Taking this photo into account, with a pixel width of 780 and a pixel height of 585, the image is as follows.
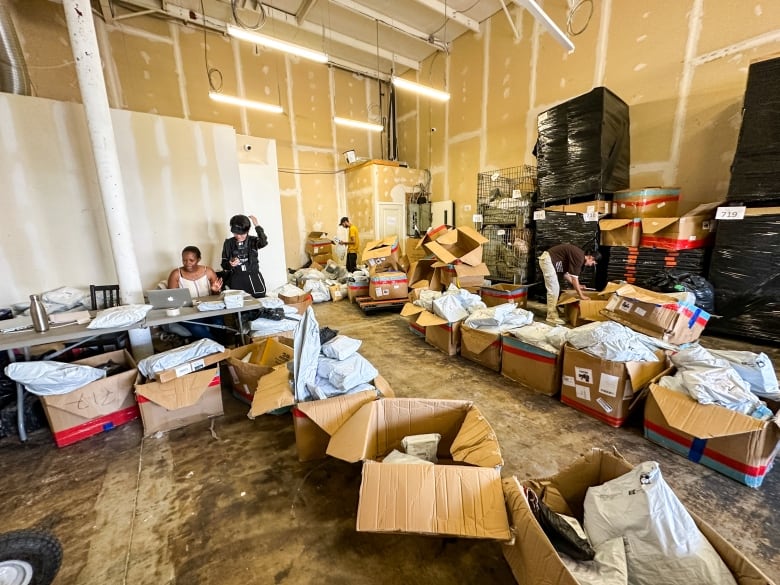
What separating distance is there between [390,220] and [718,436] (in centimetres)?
680

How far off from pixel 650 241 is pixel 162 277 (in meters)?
5.97

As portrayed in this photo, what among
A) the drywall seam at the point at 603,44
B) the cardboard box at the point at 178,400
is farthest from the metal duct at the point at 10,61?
the drywall seam at the point at 603,44

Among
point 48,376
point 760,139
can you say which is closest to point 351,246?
point 48,376

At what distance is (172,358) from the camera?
2039mm

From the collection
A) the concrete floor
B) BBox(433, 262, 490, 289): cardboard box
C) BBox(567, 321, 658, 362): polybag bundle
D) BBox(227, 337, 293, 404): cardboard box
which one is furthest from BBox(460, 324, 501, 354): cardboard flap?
BBox(227, 337, 293, 404): cardboard box

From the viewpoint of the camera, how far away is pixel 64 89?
4969 millimetres

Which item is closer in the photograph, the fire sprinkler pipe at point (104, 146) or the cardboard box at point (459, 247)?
the fire sprinkler pipe at point (104, 146)

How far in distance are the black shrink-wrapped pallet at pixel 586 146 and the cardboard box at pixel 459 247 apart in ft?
4.19

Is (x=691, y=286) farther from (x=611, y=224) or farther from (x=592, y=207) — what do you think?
(x=592, y=207)

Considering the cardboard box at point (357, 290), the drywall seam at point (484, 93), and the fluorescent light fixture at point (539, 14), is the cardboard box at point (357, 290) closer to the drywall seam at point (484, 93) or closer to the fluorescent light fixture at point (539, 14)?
the drywall seam at point (484, 93)

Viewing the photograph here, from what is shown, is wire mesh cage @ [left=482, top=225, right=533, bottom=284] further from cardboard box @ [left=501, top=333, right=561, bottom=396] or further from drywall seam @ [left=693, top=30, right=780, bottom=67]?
cardboard box @ [left=501, top=333, right=561, bottom=396]

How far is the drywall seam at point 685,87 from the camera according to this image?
12.3 feet

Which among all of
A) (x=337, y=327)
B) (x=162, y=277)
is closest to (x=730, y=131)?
(x=337, y=327)

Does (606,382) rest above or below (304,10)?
below
